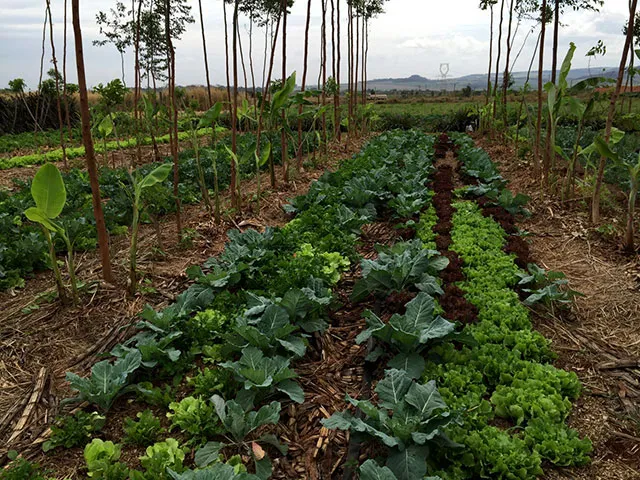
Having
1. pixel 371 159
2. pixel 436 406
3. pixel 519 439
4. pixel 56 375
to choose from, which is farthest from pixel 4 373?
pixel 371 159

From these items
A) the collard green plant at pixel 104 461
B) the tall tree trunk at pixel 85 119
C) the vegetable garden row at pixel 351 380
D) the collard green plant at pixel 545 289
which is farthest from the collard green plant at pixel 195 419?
the collard green plant at pixel 545 289

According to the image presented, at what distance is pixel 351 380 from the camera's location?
2969 mm

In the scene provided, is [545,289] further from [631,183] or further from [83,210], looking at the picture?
[83,210]

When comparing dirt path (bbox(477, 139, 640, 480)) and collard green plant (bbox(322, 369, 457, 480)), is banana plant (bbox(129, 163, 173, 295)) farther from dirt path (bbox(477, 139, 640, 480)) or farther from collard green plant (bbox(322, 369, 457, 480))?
dirt path (bbox(477, 139, 640, 480))

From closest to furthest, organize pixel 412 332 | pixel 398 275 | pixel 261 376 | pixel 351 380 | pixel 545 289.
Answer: pixel 261 376, pixel 412 332, pixel 351 380, pixel 545 289, pixel 398 275

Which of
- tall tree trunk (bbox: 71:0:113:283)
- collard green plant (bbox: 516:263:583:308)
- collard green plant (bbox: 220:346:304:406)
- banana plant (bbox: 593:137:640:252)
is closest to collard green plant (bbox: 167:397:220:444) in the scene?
collard green plant (bbox: 220:346:304:406)

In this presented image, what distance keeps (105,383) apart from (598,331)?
11.2 feet

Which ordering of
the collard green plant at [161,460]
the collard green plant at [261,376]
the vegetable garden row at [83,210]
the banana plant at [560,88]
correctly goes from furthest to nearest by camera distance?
the banana plant at [560,88] < the vegetable garden row at [83,210] < the collard green plant at [261,376] < the collard green plant at [161,460]

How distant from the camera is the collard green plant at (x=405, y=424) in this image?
204 cm

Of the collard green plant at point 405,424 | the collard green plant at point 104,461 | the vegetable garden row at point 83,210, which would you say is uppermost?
the vegetable garden row at point 83,210

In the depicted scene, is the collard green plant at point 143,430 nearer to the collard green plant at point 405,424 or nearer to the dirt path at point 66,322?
the dirt path at point 66,322

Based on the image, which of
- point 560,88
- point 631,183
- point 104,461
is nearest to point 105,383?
point 104,461

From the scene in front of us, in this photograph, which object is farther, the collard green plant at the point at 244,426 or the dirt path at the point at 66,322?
the dirt path at the point at 66,322

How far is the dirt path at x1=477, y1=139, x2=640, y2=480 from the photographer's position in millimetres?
2320
